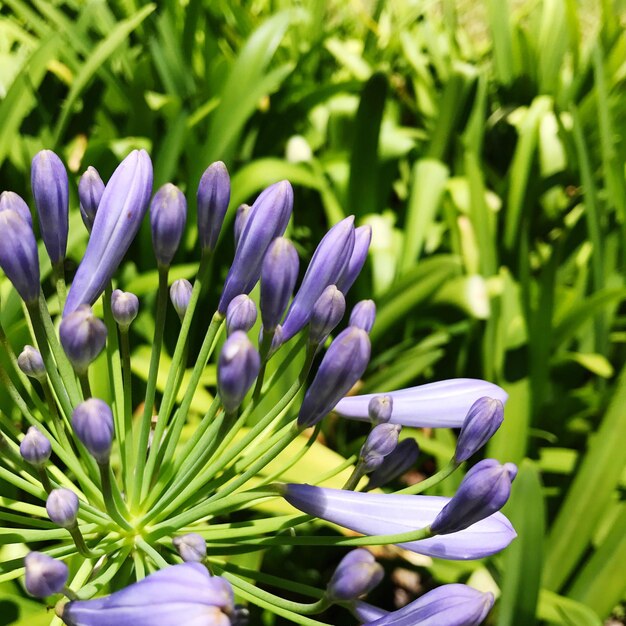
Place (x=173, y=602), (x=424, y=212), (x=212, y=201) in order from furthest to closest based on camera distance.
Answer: (x=424, y=212) → (x=212, y=201) → (x=173, y=602)

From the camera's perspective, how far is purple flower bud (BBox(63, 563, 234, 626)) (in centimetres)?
53

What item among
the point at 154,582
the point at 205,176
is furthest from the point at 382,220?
the point at 154,582

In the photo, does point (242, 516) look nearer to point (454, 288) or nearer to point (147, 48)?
point (454, 288)

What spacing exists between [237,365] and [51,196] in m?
0.35

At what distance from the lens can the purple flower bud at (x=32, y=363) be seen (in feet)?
2.59

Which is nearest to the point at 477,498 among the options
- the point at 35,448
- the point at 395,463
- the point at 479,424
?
the point at 479,424

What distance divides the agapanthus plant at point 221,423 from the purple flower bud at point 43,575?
20 millimetres

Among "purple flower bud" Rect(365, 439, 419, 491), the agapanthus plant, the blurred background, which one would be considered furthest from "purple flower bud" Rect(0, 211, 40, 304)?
the blurred background

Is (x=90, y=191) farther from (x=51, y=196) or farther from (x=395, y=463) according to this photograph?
(x=395, y=463)

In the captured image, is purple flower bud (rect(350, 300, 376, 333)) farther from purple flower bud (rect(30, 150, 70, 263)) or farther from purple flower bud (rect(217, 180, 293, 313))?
purple flower bud (rect(30, 150, 70, 263))

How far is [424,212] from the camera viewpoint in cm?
230

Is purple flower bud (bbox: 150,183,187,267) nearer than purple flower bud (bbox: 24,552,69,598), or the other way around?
purple flower bud (bbox: 24,552,69,598)

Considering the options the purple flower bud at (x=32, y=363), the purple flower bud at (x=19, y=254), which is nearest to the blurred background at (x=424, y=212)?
the purple flower bud at (x=32, y=363)

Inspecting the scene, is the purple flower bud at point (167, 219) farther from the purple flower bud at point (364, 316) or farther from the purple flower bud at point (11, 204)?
the purple flower bud at point (364, 316)
